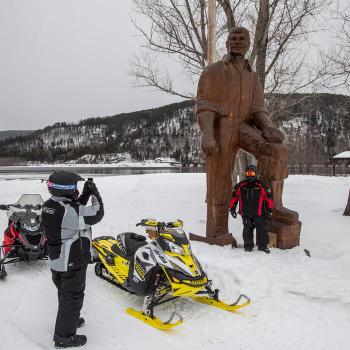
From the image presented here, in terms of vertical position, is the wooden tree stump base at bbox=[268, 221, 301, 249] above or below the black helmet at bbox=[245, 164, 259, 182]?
below

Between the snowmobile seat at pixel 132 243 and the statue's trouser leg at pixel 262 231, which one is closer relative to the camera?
the snowmobile seat at pixel 132 243

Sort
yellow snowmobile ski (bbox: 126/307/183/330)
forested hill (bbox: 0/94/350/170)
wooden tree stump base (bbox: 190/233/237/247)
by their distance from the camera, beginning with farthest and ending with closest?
forested hill (bbox: 0/94/350/170)
wooden tree stump base (bbox: 190/233/237/247)
yellow snowmobile ski (bbox: 126/307/183/330)

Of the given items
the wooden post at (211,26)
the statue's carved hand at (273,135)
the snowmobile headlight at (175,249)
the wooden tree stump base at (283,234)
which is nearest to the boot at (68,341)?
the snowmobile headlight at (175,249)

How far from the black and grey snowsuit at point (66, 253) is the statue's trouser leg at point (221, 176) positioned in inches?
117

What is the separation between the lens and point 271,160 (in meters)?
5.97

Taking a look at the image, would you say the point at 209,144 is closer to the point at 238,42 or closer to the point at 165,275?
the point at 238,42

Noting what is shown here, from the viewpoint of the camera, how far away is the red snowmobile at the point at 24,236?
18.8 ft

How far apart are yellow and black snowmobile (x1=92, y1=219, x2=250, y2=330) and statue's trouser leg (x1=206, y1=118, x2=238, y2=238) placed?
1.67 meters

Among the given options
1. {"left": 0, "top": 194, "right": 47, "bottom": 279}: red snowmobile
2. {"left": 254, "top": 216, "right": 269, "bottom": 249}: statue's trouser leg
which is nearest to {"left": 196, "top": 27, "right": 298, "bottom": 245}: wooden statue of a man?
{"left": 254, "top": 216, "right": 269, "bottom": 249}: statue's trouser leg

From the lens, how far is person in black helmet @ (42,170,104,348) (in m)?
3.54

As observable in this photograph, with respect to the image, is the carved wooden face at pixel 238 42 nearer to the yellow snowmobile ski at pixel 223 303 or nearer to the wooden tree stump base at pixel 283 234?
the wooden tree stump base at pixel 283 234

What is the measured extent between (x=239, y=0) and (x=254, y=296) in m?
12.6

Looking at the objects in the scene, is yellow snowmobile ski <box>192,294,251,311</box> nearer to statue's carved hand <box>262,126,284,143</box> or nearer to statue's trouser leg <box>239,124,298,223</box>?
statue's trouser leg <box>239,124,298,223</box>

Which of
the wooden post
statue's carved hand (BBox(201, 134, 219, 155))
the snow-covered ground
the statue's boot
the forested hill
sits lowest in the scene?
the snow-covered ground
